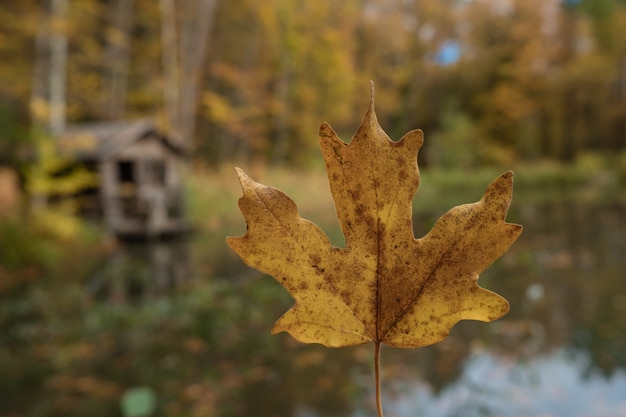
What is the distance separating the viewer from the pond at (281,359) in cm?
278

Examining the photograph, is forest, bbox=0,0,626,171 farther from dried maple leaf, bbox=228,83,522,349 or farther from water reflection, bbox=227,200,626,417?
dried maple leaf, bbox=228,83,522,349

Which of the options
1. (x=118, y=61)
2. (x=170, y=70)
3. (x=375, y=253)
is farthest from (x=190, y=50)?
(x=375, y=253)

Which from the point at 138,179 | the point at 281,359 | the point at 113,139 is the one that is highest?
the point at 113,139

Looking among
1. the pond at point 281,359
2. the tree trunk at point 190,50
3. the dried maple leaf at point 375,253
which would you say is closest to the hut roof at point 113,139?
the tree trunk at point 190,50

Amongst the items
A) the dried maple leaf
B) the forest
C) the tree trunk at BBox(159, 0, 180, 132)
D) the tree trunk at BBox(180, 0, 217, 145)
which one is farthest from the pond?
the tree trunk at BBox(180, 0, 217, 145)

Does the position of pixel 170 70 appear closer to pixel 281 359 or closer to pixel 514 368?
pixel 281 359

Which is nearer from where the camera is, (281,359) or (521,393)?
(521,393)

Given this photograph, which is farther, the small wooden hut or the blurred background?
the small wooden hut

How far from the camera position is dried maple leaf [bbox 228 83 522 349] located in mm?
333

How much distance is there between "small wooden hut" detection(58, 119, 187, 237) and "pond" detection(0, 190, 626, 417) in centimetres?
406

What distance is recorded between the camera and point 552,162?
19.9 m

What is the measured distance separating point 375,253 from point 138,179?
33.6ft

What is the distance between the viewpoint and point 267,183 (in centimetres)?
1135

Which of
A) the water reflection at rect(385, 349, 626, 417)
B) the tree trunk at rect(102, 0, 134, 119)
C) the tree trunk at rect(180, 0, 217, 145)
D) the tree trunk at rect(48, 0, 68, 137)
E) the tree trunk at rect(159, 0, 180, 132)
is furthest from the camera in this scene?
the tree trunk at rect(180, 0, 217, 145)
